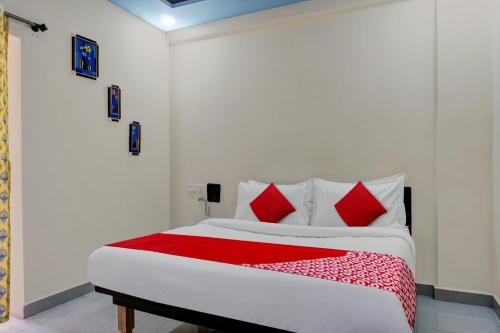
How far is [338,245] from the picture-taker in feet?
7.93

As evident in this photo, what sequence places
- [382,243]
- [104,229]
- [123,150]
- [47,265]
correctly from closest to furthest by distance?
1. [382,243]
2. [47,265]
3. [104,229]
4. [123,150]

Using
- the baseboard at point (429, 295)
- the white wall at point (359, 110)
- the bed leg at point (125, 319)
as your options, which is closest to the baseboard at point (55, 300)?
the baseboard at point (429, 295)

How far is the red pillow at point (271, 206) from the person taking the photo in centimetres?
327

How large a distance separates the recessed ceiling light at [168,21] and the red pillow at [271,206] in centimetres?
232

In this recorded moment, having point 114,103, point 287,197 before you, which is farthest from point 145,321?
point 114,103

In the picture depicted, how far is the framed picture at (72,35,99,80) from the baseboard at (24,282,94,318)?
203 cm

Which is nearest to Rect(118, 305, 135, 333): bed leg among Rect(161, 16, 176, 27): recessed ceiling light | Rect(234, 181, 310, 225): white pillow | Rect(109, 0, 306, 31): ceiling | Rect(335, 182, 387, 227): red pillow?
Rect(234, 181, 310, 225): white pillow

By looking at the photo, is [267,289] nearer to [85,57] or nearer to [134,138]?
[134,138]

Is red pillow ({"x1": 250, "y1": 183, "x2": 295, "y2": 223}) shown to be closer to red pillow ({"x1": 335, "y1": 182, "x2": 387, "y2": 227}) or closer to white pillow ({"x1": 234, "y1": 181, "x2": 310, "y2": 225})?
white pillow ({"x1": 234, "y1": 181, "x2": 310, "y2": 225})

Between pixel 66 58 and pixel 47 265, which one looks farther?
pixel 66 58

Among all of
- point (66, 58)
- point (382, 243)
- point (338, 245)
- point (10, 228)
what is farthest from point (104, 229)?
point (382, 243)

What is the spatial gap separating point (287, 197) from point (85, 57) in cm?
240

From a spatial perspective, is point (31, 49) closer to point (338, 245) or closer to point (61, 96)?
point (61, 96)

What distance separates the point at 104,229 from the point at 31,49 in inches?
70.6
